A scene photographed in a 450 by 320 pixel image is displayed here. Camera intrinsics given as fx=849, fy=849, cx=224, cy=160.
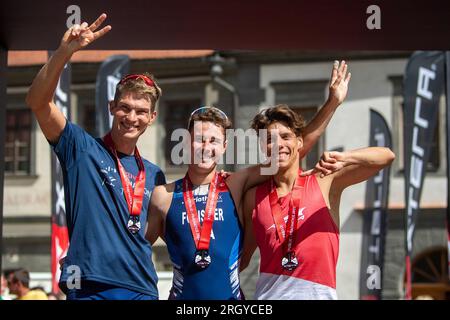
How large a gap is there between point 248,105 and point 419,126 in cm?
499

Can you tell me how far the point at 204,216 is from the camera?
12.5 ft

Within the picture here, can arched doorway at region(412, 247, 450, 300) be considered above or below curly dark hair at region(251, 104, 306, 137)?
below

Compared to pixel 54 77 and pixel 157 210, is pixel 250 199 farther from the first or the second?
pixel 54 77

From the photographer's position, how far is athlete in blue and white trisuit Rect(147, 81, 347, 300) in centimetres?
379

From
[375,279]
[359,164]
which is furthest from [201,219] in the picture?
[375,279]

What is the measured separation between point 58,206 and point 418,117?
18.6 ft

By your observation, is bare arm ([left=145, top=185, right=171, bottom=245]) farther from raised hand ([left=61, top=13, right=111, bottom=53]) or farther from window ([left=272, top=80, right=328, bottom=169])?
window ([left=272, top=80, right=328, bottom=169])

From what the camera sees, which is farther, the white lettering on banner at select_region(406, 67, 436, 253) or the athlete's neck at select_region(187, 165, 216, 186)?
the white lettering on banner at select_region(406, 67, 436, 253)

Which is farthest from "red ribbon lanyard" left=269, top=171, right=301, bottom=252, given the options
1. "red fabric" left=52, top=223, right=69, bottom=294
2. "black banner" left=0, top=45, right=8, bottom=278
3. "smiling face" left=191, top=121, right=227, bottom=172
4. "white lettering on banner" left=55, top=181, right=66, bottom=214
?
"white lettering on banner" left=55, top=181, right=66, bottom=214

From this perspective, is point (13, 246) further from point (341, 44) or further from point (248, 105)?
point (341, 44)

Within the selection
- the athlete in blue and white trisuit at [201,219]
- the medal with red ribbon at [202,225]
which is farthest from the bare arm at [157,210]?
the medal with red ribbon at [202,225]

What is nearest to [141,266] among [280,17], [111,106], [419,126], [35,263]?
[111,106]

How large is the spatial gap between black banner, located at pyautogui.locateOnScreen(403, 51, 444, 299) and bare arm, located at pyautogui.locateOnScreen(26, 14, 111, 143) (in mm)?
9300

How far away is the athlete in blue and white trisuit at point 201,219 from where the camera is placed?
3.79 m
